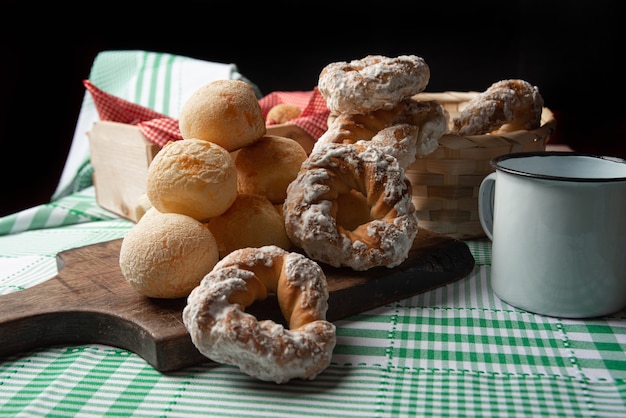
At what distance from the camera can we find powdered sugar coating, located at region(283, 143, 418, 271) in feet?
2.97

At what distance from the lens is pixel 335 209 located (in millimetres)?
951

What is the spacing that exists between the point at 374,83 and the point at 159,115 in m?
0.73

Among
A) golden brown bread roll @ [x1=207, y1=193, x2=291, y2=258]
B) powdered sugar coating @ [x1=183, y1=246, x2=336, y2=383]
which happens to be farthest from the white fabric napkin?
powdered sugar coating @ [x1=183, y1=246, x2=336, y2=383]

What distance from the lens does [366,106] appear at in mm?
1053

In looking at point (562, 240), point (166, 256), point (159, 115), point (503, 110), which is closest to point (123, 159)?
point (159, 115)

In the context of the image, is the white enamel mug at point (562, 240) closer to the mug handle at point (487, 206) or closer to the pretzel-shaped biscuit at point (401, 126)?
the mug handle at point (487, 206)

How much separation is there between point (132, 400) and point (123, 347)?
0.46 feet

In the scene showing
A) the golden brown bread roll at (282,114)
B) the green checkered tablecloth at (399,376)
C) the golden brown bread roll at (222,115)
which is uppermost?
the golden brown bread roll at (222,115)

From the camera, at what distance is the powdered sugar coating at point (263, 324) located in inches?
26.6

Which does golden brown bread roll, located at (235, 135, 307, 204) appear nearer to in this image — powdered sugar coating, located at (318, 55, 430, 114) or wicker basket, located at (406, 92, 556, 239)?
powdered sugar coating, located at (318, 55, 430, 114)

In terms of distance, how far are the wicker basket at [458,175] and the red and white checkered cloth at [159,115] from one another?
321 mm

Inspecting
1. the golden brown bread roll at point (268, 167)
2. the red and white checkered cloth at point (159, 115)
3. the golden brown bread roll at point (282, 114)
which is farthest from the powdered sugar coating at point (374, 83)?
the golden brown bread roll at point (282, 114)

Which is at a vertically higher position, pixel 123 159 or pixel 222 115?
pixel 222 115

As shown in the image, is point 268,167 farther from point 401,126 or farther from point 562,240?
point 562,240
